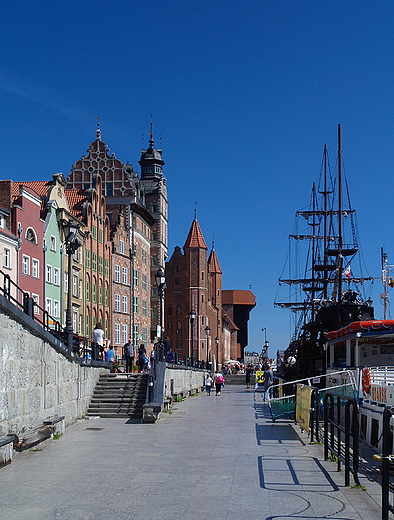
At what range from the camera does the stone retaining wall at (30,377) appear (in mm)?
11664

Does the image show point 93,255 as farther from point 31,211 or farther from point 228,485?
point 228,485

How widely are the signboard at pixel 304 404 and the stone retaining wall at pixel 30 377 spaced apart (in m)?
6.12

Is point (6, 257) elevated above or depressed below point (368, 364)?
above

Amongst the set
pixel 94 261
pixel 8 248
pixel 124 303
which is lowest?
pixel 124 303

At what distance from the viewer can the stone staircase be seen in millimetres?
19469

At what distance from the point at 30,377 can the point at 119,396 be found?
25.3 ft

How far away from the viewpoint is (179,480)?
9.31 meters

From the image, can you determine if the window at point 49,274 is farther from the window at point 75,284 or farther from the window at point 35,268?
the window at point 75,284

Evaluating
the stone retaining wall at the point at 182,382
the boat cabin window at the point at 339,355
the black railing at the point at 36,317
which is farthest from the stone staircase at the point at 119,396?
the boat cabin window at the point at 339,355

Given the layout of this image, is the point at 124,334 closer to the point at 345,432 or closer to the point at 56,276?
the point at 56,276

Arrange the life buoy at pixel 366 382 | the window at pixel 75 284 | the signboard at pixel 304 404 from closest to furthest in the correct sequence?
the signboard at pixel 304 404, the life buoy at pixel 366 382, the window at pixel 75 284

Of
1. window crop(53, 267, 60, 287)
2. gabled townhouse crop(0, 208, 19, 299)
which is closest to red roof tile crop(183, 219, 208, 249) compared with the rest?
window crop(53, 267, 60, 287)

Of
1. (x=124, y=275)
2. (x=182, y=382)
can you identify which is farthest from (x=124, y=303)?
(x=182, y=382)

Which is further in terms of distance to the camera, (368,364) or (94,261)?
(94,261)
